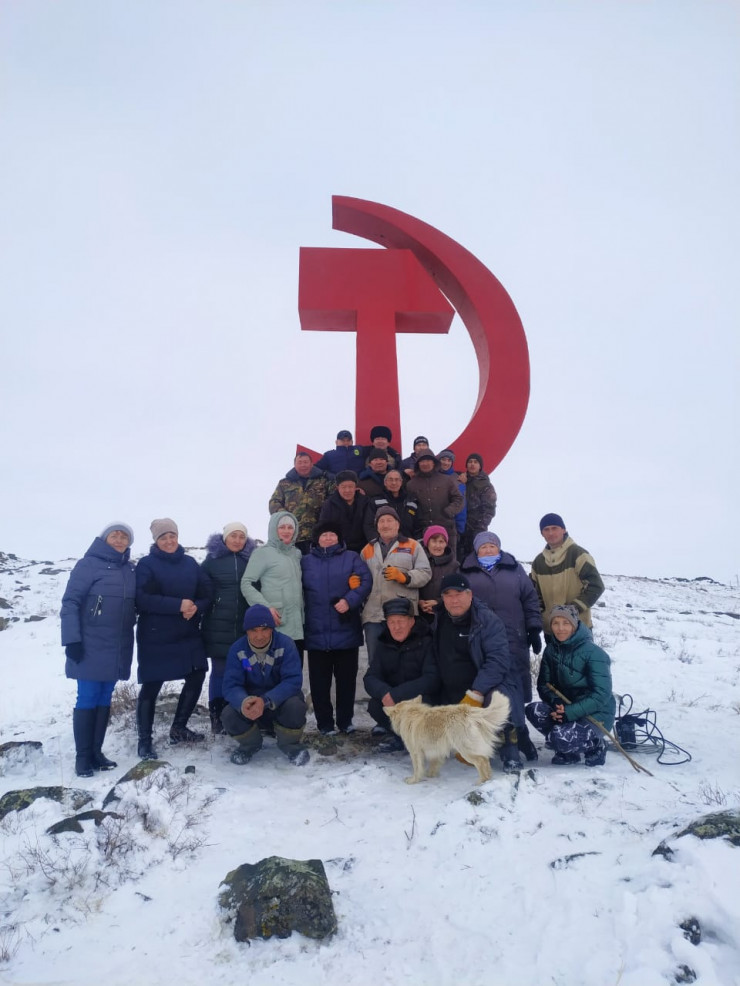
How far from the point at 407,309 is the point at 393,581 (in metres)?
4.02

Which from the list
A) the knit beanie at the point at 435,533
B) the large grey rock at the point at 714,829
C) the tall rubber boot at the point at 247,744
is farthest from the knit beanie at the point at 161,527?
the large grey rock at the point at 714,829

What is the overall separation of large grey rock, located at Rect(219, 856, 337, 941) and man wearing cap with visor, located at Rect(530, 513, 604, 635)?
2.87m

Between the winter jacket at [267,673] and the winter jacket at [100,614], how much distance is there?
2.54ft

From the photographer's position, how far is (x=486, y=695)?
4297 mm

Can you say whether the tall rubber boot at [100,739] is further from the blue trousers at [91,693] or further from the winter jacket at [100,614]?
the winter jacket at [100,614]

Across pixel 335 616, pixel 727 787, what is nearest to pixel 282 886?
pixel 335 616

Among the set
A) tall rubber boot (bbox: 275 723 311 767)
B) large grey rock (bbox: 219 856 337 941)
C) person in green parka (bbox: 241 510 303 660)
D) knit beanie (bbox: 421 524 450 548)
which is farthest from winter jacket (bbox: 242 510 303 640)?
large grey rock (bbox: 219 856 337 941)

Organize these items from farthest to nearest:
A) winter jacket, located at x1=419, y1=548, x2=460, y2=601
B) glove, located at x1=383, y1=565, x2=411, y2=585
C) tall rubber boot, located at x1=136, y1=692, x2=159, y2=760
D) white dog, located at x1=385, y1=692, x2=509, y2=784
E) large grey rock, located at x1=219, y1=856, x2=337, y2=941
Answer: winter jacket, located at x1=419, y1=548, x2=460, y2=601
glove, located at x1=383, y1=565, x2=411, y2=585
tall rubber boot, located at x1=136, y1=692, x2=159, y2=760
white dog, located at x1=385, y1=692, x2=509, y2=784
large grey rock, located at x1=219, y1=856, x2=337, y2=941

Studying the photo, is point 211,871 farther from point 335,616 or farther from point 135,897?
point 335,616

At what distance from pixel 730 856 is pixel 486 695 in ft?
6.35

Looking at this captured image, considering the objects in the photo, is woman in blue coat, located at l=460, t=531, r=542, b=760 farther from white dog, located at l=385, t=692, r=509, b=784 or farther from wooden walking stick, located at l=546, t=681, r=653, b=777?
white dog, located at l=385, t=692, r=509, b=784

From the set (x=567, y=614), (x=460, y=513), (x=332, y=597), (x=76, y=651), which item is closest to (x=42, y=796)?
(x=76, y=651)

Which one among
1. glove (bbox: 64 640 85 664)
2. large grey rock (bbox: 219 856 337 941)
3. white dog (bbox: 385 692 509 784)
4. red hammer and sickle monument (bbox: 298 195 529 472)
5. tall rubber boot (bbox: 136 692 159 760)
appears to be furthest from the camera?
red hammer and sickle monument (bbox: 298 195 529 472)

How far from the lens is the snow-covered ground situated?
2.35 metres
